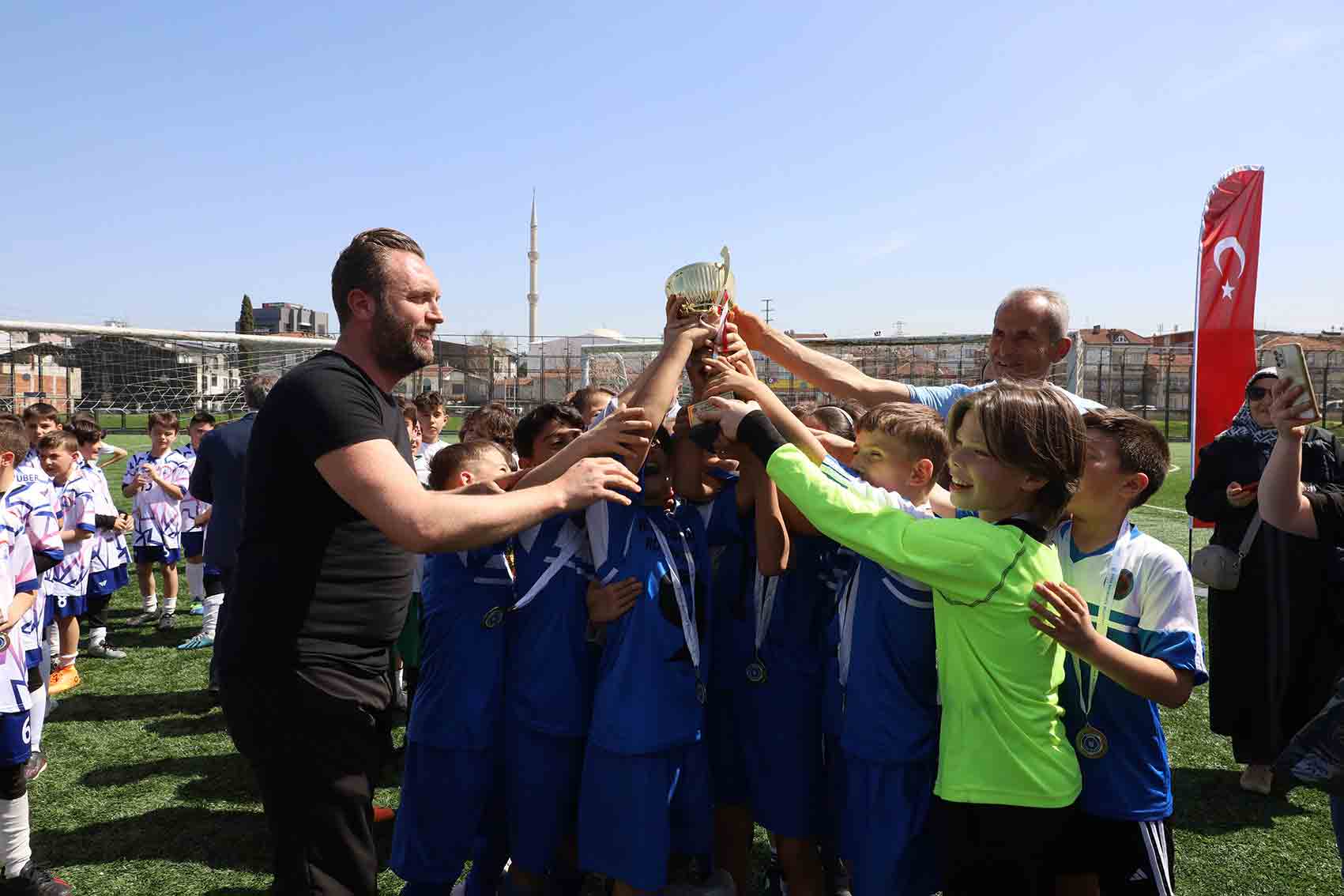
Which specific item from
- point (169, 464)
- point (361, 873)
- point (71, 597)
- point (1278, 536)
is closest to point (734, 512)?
point (361, 873)

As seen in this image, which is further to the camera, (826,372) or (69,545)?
(69,545)

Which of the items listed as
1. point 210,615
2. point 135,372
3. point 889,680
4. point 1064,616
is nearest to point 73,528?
point 210,615

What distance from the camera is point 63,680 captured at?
5625 millimetres

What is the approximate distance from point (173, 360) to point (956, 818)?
60.9ft

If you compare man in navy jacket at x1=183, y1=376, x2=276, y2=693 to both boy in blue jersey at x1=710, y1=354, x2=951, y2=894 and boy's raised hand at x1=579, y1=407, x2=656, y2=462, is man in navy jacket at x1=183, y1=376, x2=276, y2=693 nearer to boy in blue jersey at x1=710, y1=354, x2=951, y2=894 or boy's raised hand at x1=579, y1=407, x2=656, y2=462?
boy's raised hand at x1=579, y1=407, x2=656, y2=462

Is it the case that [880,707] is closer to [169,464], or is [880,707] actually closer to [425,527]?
[425,527]

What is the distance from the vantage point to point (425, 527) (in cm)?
187

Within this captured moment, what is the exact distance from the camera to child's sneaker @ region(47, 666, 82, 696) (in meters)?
5.50

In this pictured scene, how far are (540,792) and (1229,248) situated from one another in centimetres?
728

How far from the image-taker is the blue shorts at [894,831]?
7.23 ft

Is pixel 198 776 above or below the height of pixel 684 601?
below

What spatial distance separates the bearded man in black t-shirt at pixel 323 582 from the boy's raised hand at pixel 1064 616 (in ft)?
3.28

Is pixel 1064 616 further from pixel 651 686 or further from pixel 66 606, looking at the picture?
pixel 66 606

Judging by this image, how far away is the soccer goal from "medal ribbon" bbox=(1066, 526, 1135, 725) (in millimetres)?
14589
